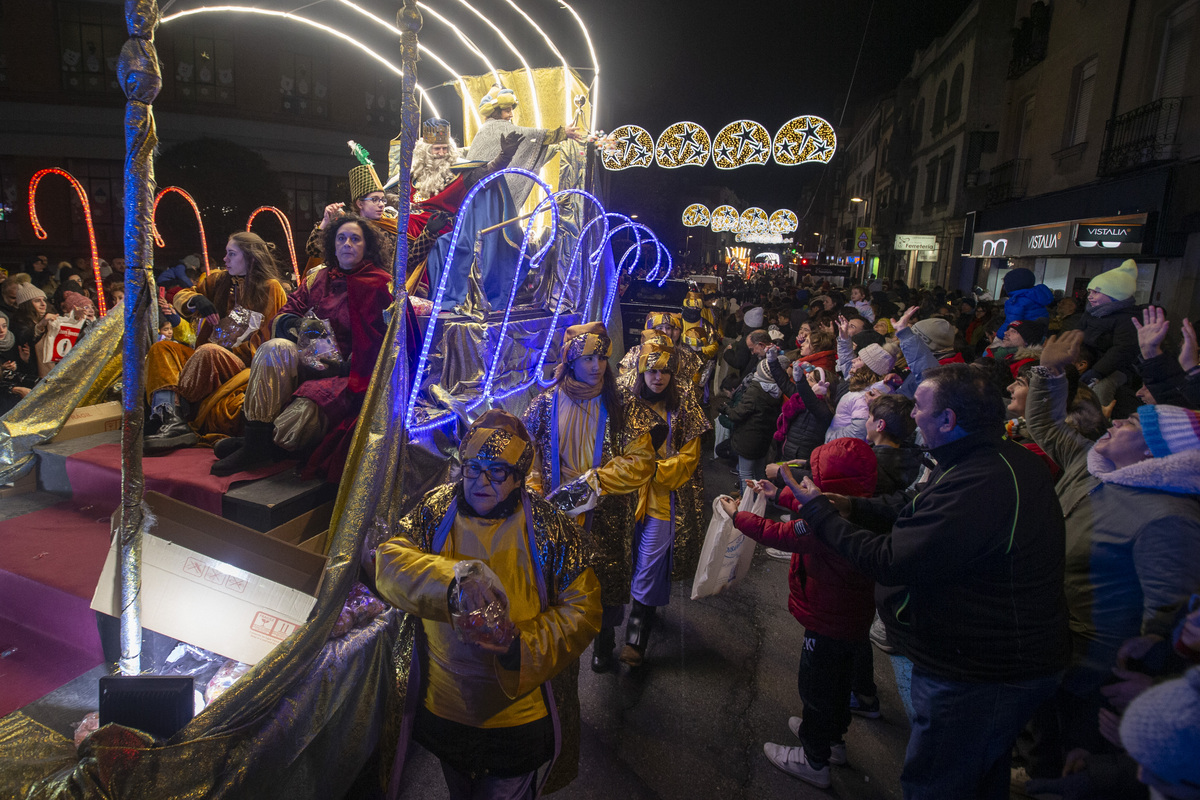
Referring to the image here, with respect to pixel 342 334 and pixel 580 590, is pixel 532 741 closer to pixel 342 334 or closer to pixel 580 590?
pixel 580 590

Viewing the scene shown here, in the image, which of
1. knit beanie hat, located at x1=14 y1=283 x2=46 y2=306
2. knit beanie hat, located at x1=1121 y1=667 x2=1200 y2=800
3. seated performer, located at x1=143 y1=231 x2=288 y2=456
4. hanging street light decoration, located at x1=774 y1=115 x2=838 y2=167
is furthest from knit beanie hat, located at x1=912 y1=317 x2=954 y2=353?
knit beanie hat, located at x1=14 y1=283 x2=46 y2=306

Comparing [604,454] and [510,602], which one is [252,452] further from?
[510,602]

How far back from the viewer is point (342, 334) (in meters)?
3.58

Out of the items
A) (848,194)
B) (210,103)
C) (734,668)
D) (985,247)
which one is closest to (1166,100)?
(985,247)

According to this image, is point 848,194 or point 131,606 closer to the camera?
point 131,606

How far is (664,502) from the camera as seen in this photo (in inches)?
141

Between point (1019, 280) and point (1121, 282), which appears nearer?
point (1121, 282)

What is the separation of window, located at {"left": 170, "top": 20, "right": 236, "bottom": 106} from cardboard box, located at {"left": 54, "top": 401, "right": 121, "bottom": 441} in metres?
21.9

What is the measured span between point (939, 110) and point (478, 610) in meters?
27.7

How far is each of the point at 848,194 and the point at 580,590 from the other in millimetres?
54113

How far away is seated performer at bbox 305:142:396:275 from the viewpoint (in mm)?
3746

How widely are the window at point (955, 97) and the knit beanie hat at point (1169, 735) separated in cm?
2416

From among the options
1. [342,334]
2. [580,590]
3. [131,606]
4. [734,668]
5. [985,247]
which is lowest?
[734,668]

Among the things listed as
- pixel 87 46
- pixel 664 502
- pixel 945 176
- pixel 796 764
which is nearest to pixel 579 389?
pixel 664 502
